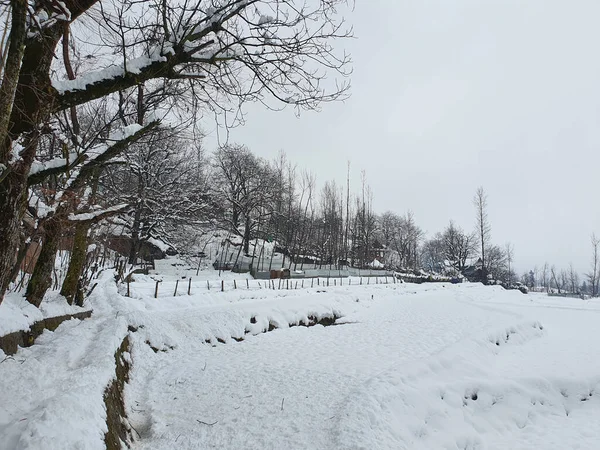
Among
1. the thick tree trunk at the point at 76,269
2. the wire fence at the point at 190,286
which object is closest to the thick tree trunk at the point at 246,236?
the wire fence at the point at 190,286

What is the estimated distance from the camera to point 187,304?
44.8 ft

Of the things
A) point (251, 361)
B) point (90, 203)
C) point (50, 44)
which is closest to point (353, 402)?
point (251, 361)

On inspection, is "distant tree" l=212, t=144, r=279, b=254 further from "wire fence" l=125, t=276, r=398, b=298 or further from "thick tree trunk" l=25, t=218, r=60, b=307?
"thick tree trunk" l=25, t=218, r=60, b=307

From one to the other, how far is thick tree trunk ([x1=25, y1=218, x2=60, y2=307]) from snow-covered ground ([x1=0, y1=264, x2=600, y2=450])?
897 millimetres

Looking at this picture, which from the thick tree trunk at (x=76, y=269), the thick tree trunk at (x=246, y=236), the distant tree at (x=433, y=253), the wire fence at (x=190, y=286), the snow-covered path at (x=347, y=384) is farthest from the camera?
the distant tree at (x=433, y=253)

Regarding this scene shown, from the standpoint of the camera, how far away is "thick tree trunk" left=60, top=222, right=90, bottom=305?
8.62 metres

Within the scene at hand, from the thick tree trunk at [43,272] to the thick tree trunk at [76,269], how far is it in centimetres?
104

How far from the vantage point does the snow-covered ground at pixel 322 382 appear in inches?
205

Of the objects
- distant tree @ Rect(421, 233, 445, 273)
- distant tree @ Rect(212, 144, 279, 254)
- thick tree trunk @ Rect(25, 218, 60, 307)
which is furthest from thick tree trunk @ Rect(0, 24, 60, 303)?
distant tree @ Rect(421, 233, 445, 273)

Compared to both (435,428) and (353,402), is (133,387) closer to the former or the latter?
(353,402)

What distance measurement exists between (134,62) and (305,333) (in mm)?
11059

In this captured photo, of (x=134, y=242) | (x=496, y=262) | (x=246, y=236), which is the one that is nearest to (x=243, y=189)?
(x=246, y=236)

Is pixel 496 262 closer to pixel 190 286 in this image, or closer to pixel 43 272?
pixel 190 286

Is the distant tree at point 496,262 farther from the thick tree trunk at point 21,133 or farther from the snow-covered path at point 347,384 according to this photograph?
the thick tree trunk at point 21,133
